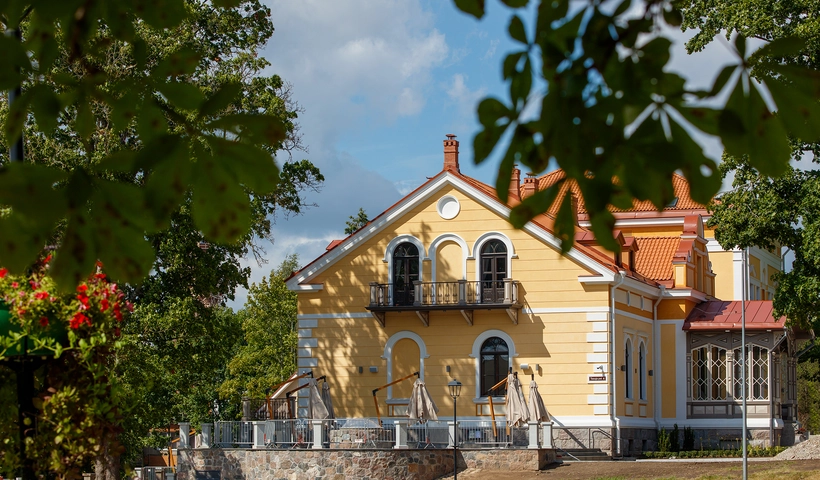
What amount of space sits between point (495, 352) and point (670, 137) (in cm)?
3135

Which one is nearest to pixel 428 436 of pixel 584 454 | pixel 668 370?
pixel 584 454

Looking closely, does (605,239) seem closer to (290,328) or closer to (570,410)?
(570,410)

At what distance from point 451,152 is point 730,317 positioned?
10334 millimetres

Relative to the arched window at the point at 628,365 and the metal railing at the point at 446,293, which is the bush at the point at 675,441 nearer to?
the arched window at the point at 628,365

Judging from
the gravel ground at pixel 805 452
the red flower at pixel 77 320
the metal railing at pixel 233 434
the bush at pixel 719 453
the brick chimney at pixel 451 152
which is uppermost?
the brick chimney at pixel 451 152

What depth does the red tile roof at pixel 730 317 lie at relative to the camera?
34844 mm

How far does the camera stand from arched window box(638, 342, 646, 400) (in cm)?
3559

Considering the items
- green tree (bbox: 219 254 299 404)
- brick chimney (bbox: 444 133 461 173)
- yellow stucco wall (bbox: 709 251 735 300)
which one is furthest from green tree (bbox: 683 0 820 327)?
green tree (bbox: 219 254 299 404)

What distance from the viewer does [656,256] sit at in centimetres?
3900

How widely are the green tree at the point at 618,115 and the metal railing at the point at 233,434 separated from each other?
95.7 feet

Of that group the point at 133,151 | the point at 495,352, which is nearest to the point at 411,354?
the point at 495,352

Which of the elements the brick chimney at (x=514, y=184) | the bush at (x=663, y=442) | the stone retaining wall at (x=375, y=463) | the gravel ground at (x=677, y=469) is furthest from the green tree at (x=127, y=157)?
the bush at (x=663, y=442)

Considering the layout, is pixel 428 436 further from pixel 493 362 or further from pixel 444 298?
pixel 444 298

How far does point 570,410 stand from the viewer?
106 feet
